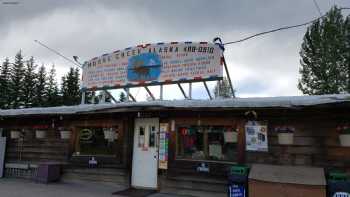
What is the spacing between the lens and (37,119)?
1045cm

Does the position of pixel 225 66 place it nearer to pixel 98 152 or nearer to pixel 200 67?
pixel 200 67

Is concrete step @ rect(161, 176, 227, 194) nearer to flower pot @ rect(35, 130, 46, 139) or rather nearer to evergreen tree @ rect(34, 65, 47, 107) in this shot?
flower pot @ rect(35, 130, 46, 139)

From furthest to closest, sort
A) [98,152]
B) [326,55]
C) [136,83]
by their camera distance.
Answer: [326,55], [136,83], [98,152]

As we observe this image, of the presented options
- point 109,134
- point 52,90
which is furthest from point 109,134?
point 52,90

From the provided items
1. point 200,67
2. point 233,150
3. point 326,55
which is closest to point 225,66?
point 200,67

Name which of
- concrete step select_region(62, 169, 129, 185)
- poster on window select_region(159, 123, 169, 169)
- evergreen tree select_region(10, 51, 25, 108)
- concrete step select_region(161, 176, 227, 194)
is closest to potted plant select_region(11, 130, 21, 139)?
concrete step select_region(62, 169, 129, 185)

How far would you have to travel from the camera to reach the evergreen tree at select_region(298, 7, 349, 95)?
23359mm

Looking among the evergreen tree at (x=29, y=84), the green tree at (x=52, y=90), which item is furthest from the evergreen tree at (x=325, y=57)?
the evergreen tree at (x=29, y=84)

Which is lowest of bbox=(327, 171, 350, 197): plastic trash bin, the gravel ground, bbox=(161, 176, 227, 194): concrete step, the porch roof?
the gravel ground

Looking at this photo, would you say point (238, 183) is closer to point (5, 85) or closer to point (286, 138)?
point (286, 138)

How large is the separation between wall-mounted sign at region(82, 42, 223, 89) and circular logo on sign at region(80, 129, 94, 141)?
1976 mm

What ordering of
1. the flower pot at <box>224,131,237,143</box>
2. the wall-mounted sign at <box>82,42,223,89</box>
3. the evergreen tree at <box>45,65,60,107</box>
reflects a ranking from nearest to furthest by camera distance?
the flower pot at <box>224,131,237,143</box>
the wall-mounted sign at <box>82,42,223,89</box>
the evergreen tree at <box>45,65,60,107</box>

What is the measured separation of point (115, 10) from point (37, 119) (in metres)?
4.37

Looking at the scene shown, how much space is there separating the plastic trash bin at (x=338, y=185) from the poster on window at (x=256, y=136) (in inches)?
59.6
